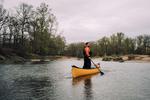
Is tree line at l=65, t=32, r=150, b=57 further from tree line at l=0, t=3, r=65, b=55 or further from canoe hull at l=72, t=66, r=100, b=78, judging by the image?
Result: canoe hull at l=72, t=66, r=100, b=78

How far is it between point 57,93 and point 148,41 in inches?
4293

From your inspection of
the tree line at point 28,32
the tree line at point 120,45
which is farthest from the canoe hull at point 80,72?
the tree line at point 120,45

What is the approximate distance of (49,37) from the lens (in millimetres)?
71500

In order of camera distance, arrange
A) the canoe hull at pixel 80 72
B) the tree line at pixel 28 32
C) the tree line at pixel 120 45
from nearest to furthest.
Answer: the canoe hull at pixel 80 72, the tree line at pixel 28 32, the tree line at pixel 120 45

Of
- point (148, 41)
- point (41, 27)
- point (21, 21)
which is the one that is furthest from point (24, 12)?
point (148, 41)

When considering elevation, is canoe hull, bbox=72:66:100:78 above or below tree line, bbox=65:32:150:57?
below

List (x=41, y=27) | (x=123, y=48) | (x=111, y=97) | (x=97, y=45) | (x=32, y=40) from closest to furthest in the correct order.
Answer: (x=111, y=97) → (x=41, y=27) → (x=32, y=40) → (x=123, y=48) → (x=97, y=45)

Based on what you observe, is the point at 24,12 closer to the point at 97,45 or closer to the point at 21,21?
the point at 21,21

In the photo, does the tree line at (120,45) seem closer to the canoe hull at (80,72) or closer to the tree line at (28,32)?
the tree line at (28,32)

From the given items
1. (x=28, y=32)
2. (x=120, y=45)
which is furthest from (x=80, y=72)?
(x=120, y=45)

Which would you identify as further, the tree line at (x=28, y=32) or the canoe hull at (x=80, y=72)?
the tree line at (x=28, y=32)

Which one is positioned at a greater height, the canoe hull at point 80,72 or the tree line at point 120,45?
the tree line at point 120,45

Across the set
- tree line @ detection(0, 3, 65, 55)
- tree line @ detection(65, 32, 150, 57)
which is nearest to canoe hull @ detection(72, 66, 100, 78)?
tree line @ detection(0, 3, 65, 55)

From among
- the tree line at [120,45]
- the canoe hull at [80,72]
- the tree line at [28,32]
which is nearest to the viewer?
the canoe hull at [80,72]
